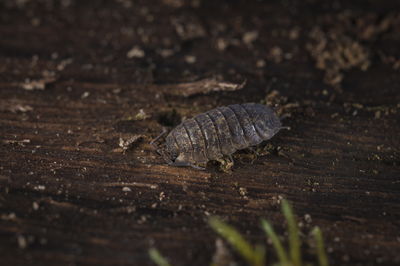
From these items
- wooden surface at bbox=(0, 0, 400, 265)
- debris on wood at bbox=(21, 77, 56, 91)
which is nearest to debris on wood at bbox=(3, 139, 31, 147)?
wooden surface at bbox=(0, 0, 400, 265)

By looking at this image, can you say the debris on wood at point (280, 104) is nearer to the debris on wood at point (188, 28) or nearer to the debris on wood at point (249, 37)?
the debris on wood at point (249, 37)

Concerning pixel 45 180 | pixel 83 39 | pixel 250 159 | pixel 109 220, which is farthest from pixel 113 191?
pixel 83 39

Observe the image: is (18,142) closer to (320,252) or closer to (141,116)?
(141,116)

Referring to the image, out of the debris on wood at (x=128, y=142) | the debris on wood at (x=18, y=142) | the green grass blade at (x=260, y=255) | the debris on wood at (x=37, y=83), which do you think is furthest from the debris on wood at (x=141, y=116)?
the green grass blade at (x=260, y=255)

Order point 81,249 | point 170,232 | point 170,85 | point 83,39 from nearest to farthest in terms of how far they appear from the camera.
Result: 1. point 81,249
2. point 170,232
3. point 170,85
4. point 83,39

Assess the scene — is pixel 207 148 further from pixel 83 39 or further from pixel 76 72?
pixel 83 39

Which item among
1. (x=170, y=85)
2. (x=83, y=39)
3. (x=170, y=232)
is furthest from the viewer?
(x=83, y=39)
